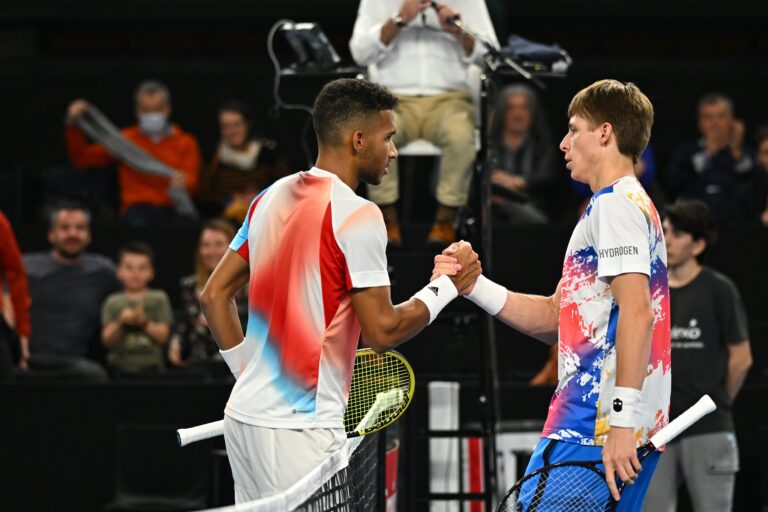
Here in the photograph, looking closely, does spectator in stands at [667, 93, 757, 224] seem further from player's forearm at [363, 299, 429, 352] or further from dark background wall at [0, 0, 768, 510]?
player's forearm at [363, 299, 429, 352]

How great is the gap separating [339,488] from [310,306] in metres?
0.48

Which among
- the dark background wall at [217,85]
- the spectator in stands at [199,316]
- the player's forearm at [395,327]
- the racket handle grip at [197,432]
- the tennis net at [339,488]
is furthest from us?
the spectator in stands at [199,316]

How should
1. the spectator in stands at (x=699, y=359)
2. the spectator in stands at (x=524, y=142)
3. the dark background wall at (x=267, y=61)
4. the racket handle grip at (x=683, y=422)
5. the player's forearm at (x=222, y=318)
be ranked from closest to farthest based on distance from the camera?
the racket handle grip at (x=683, y=422) → the player's forearm at (x=222, y=318) → the spectator in stands at (x=699, y=359) → the spectator in stands at (x=524, y=142) → the dark background wall at (x=267, y=61)

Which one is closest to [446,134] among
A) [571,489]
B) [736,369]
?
[736,369]

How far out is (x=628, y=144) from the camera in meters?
3.70

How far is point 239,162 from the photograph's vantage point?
9.52 metres

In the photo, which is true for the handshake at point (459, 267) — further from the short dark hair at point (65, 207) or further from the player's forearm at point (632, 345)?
the short dark hair at point (65, 207)

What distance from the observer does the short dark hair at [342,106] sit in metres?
3.85

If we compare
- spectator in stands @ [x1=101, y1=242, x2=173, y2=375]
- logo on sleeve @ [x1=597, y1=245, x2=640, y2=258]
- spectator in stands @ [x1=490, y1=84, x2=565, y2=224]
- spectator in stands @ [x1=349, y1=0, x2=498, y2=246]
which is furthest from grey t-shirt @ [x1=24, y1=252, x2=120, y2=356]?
logo on sleeve @ [x1=597, y1=245, x2=640, y2=258]

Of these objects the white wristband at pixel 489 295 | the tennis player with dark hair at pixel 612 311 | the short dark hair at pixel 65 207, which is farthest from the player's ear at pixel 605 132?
the short dark hair at pixel 65 207

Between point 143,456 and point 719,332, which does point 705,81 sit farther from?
point 143,456

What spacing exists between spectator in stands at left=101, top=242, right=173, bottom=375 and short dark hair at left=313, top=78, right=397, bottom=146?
14.2 feet

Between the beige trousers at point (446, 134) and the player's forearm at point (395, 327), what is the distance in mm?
2500

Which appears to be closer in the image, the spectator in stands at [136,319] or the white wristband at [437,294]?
the white wristband at [437,294]
